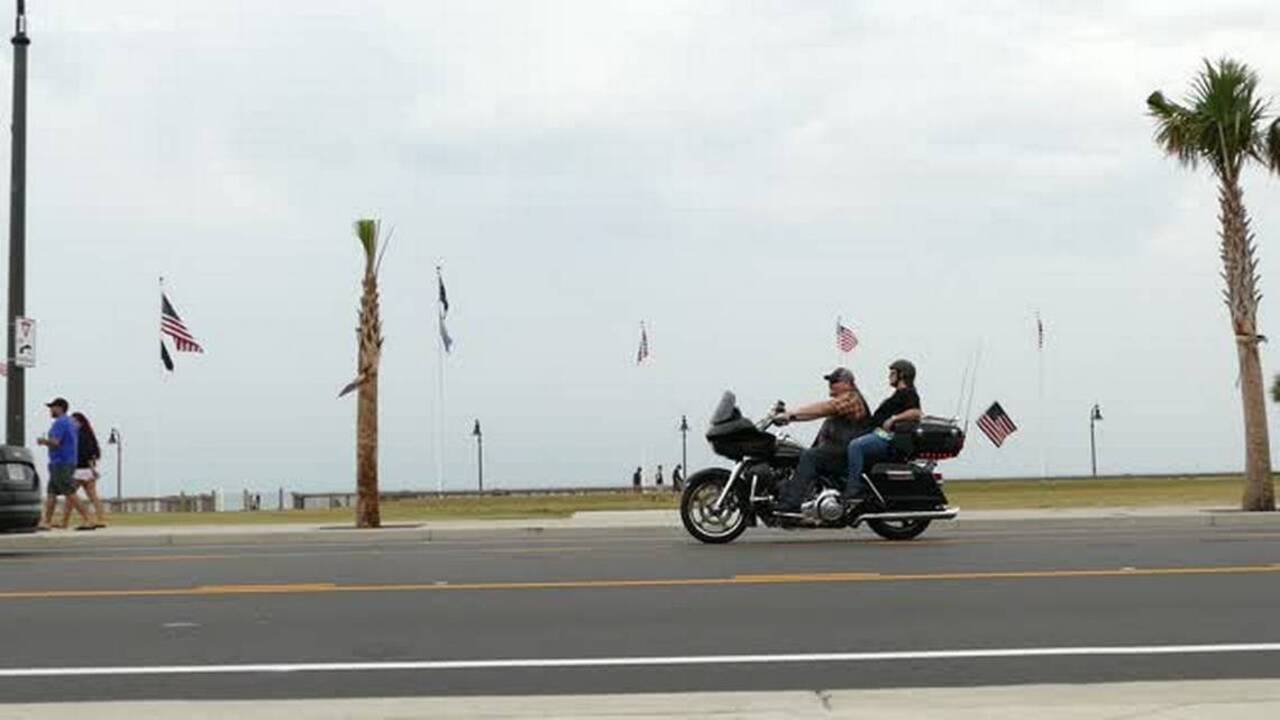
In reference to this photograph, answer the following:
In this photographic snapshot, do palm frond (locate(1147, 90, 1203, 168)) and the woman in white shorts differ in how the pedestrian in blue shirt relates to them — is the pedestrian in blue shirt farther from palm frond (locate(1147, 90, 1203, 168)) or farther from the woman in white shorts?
palm frond (locate(1147, 90, 1203, 168))

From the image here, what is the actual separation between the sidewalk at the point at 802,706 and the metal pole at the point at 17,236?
1549 centimetres

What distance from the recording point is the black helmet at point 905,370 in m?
16.8

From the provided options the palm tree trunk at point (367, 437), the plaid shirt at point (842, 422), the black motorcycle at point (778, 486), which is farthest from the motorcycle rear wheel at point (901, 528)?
the palm tree trunk at point (367, 437)

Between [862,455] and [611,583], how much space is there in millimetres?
4518

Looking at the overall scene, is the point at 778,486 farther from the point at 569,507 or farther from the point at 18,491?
the point at 569,507

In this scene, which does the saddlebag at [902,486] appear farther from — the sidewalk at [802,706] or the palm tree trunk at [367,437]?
the palm tree trunk at [367,437]

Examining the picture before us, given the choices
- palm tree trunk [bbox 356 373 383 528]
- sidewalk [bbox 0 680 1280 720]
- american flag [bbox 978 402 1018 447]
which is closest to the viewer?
sidewalk [bbox 0 680 1280 720]

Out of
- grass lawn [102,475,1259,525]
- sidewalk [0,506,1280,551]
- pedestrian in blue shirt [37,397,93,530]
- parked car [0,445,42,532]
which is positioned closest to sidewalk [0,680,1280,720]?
parked car [0,445,42,532]

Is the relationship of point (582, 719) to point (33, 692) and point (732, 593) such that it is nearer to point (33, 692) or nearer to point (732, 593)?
point (33, 692)

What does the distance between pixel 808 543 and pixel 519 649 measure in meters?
7.39

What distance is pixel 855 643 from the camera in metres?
9.26

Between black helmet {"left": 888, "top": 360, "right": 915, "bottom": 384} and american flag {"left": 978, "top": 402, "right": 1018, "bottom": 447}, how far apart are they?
75.2 ft

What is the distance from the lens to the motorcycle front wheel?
53.7 feet

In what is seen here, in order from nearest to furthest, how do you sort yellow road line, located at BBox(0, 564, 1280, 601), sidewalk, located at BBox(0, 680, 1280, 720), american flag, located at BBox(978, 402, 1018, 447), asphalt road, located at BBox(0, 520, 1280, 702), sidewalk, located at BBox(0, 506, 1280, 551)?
sidewalk, located at BBox(0, 680, 1280, 720) → asphalt road, located at BBox(0, 520, 1280, 702) → yellow road line, located at BBox(0, 564, 1280, 601) → sidewalk, located at BBox(0, 506, 1280, 551) → american flag, located at BBox(978, 402, 1018, 447)
